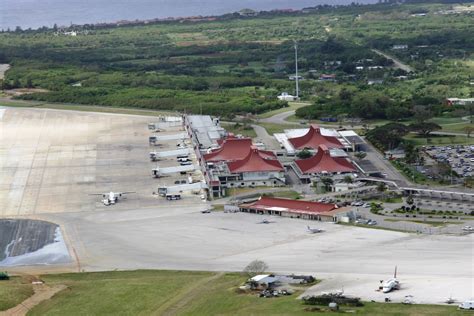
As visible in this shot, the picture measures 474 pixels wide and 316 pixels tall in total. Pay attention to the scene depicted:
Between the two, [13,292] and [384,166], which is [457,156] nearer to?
[384,166]

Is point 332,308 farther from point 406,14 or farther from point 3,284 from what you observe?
point 406,14

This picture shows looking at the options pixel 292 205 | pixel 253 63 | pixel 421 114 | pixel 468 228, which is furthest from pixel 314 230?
pixel 253 63

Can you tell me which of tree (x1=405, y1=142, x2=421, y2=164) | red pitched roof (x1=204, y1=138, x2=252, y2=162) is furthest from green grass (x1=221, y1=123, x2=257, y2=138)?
tree (x1=405, y1=142, x2=421, y2=164)

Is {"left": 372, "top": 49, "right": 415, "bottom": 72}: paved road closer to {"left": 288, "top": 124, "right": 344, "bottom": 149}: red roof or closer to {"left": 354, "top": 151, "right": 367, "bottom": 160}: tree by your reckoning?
{"left": 288, "top": 124, "right": 344, "bottom": 149}: red roof

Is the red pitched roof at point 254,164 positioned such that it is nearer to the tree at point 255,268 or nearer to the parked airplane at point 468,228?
the parked airplane at point 468,228

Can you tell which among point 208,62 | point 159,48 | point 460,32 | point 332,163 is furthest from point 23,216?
point 460,32

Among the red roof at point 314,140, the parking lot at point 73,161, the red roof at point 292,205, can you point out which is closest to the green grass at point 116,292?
the red roof at point 292,205
